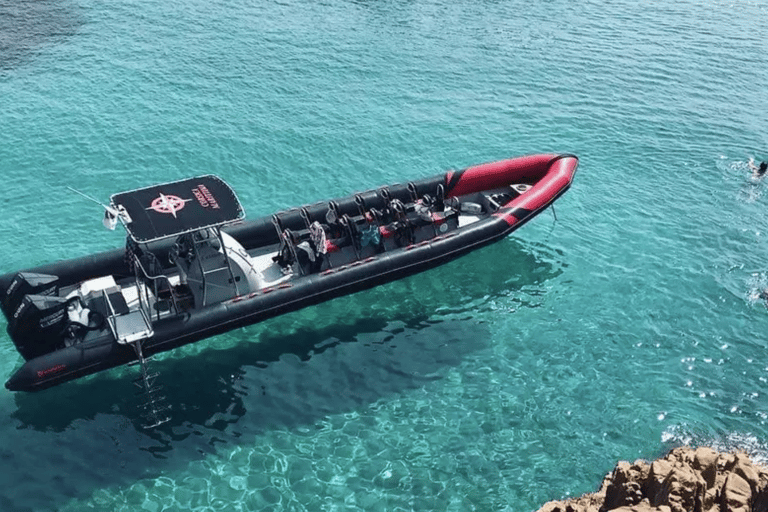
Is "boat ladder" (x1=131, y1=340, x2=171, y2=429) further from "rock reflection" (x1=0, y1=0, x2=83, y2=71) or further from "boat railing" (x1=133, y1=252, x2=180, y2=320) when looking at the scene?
"rock reflection" (x1=0, y1=0, x2=83, y2=71)

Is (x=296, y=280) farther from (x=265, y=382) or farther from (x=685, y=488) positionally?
(x=685, y=488)

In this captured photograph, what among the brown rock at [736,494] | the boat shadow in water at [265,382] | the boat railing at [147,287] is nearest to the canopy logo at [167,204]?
the boat railing at [147,287]

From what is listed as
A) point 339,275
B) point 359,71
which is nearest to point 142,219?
point 339,275

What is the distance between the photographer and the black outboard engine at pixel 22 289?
55.1 feet

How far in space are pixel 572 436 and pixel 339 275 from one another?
23.7ft

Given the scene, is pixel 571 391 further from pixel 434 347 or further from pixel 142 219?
pixel 142 219

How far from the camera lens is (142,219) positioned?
16859mm

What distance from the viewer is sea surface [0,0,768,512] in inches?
630

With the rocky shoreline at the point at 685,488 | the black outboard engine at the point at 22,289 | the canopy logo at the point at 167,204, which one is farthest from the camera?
the canopy logo at the point at 167,204

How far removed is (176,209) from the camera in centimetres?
1725

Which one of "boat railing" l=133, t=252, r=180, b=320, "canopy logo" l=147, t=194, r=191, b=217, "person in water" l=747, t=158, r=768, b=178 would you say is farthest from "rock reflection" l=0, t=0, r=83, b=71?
"person in water" l=747, t=158, r=768, b=178

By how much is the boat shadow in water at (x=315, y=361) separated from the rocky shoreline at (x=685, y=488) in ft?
18.8

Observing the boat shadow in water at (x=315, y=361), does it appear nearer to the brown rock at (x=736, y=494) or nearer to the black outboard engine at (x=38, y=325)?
the black outboard engine at (x=38, y=325)

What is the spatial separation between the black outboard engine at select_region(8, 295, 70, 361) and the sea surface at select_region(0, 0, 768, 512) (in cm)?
161
